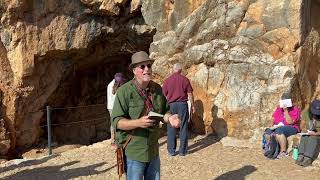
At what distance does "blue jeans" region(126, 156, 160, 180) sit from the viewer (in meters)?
3.68

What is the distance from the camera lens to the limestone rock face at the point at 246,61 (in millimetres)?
9148

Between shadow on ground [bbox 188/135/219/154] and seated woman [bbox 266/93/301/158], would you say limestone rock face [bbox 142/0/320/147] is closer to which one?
shadow on ground [bbox 188/135/219/154]

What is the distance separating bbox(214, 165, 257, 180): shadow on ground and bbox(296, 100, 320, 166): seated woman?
2.72 ft

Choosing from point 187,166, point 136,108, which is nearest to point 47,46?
point 187,166

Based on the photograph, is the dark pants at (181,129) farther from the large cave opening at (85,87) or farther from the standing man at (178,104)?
the large cave opening at (85,87)

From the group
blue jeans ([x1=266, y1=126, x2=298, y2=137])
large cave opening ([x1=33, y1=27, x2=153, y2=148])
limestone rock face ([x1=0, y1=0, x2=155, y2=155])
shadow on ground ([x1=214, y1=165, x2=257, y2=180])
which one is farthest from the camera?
large cave opening ([x1=33, y1=27, x2=153, y2=148])

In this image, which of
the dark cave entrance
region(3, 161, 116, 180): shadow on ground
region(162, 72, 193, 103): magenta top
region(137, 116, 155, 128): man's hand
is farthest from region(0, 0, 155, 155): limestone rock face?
region(137, 116, 155, 128): man's hand

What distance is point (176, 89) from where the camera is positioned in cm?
774

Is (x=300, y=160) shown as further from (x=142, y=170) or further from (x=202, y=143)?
(x=142, y=170)

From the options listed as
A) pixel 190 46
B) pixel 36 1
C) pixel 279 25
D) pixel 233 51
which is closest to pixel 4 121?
pixel 36 1

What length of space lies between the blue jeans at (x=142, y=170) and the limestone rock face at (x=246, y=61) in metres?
5.32

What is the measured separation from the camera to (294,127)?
7664 millimetres

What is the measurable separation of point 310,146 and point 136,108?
4.37 meters

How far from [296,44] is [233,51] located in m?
1.38
